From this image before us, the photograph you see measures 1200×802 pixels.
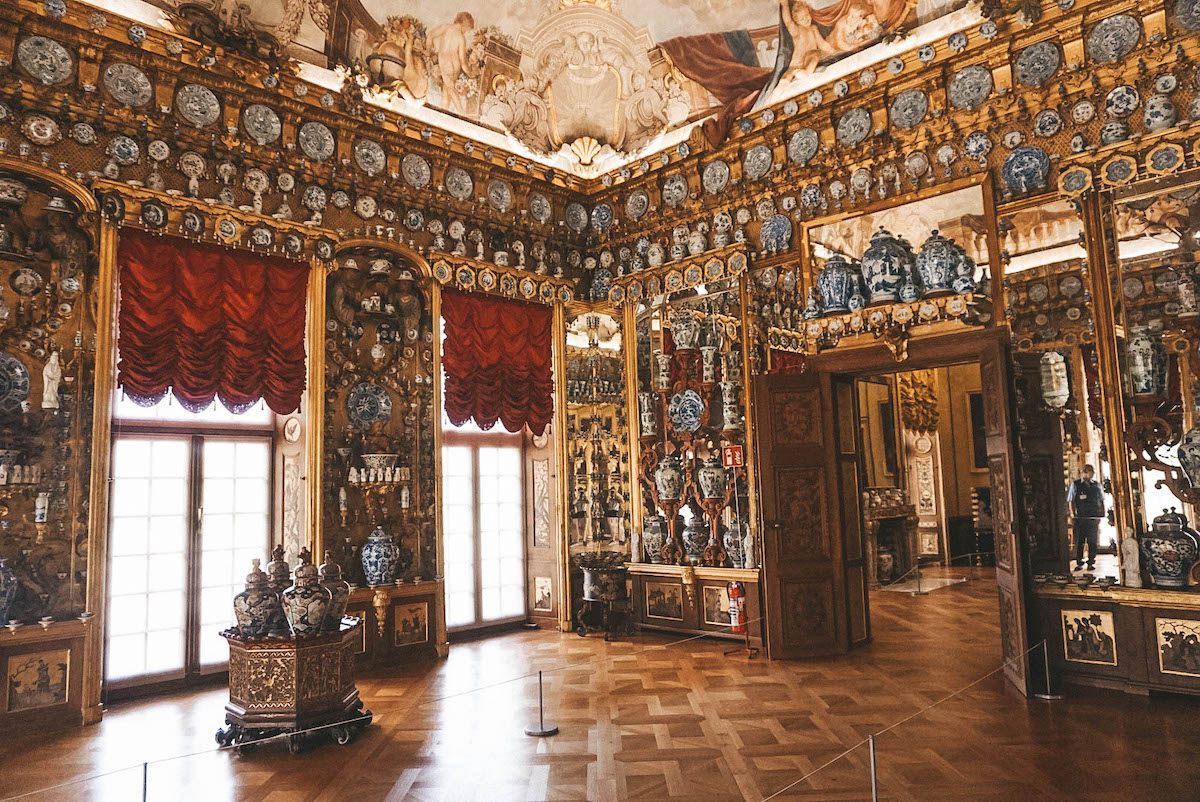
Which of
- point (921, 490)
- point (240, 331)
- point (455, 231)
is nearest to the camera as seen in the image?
point (240, 331)

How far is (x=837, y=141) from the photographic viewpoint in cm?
825

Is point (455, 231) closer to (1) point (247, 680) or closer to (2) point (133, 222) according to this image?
(2) point (133, 222)

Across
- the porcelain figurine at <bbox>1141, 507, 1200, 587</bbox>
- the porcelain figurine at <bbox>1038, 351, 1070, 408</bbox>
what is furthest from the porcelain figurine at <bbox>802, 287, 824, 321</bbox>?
the porcelain figurine at <bbox>1141, 507, 1200, 587</bbox>

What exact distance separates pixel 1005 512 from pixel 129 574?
750 centimetres

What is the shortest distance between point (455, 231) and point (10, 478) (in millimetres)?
4956

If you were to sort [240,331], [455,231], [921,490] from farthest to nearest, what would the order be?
[921,490], [455,231], [240,331]

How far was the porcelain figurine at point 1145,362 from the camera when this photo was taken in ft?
20.3

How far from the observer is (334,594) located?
18.6ft

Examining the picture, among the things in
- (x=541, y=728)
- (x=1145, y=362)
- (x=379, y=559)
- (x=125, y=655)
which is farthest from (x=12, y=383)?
(x=1145, y=362)

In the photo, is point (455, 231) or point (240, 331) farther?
point (455, 231)

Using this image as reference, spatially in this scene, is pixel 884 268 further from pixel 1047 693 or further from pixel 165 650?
pixel 165 650

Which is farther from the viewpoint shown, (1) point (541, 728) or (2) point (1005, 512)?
(2) point (1005, 512)

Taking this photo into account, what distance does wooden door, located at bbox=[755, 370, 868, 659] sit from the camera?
7.73 meters

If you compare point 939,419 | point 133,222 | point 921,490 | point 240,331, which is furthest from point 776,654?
point 939,419
